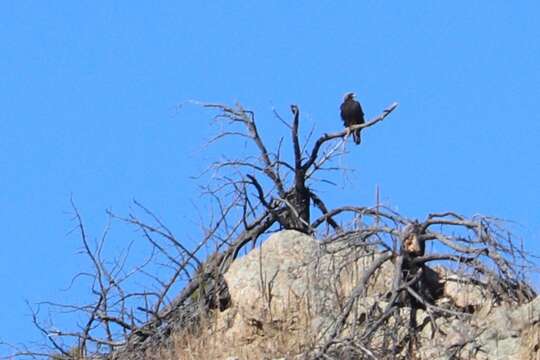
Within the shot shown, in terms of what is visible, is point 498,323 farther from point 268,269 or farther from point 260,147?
point 260,147

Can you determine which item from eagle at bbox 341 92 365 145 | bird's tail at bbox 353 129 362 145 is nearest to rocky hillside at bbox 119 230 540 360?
bird's tail at bbox 353 129 362 145

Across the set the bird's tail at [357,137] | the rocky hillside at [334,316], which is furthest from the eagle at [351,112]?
the rocky hillside at [334,316]

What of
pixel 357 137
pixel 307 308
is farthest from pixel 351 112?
pixel 307 308

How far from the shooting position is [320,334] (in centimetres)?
1459

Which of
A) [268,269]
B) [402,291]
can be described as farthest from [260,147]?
[402,291]

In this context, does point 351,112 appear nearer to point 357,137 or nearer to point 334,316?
point 357,137

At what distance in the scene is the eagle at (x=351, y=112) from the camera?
2056cm

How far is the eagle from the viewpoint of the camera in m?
20.6

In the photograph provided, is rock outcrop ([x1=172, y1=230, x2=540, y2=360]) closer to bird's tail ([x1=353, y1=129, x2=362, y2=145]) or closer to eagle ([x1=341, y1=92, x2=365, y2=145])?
bird's tail ([x1=353, y1=129, x2=362, y2=145])

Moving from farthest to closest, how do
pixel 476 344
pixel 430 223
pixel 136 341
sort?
1. pixel 136 341
2. pixel 430 223
3. pixel 476 344

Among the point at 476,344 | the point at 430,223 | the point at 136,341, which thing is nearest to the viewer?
the point at 476,344

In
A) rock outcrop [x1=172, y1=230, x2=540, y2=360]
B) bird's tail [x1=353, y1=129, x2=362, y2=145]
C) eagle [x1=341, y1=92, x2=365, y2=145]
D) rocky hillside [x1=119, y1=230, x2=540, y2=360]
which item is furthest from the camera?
eagle [x1=341, y1=92, x2=365, y2=145]

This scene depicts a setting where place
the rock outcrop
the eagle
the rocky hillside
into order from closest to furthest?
1. the rocky hillside
2. the rock outcrop
3. the eagle

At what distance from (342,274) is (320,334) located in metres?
0.95
